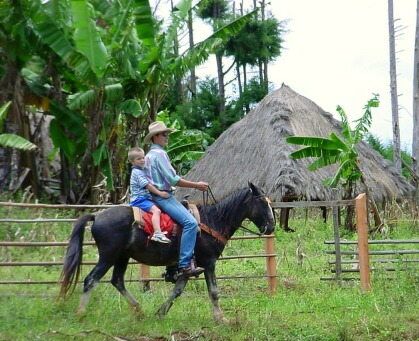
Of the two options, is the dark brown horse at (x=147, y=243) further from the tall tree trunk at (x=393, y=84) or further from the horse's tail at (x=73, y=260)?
the tall tree trunk at (x=393, y=84)

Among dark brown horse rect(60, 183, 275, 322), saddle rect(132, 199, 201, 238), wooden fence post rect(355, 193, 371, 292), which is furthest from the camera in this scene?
wooden fence post rect(355, 193, 371, 292)

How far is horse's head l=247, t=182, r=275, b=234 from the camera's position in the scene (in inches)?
325

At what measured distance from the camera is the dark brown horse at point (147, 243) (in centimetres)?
760

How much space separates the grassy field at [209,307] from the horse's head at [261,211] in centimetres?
98

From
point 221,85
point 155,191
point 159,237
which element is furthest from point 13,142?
point 221,85

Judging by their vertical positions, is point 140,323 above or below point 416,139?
below

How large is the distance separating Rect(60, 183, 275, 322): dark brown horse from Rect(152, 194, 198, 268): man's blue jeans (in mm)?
193

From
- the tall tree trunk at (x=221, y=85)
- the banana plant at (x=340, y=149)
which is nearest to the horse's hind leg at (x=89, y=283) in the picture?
the banana plant at (x=340, y=149)

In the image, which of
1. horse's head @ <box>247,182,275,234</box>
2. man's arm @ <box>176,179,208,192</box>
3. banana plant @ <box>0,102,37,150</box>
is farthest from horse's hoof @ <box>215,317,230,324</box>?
banana plant @ <box>0,102,37,150</box>

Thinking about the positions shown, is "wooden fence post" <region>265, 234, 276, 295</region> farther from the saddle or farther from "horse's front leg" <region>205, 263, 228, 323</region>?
the saddle

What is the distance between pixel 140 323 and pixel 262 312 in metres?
1.60

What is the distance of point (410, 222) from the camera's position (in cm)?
1775

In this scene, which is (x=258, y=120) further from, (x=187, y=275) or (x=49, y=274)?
(x=187, y=275)

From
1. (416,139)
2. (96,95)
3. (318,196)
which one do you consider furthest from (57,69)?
(416,139)
